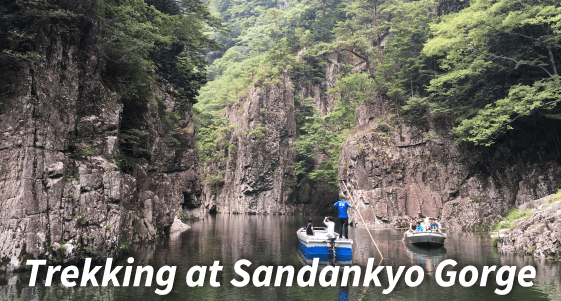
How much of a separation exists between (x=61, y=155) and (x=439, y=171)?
3081 centimetres

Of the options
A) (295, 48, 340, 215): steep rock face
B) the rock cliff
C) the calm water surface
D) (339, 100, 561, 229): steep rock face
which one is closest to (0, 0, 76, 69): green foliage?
the calm water surface

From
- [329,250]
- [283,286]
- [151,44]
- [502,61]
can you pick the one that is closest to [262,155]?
[502,61]

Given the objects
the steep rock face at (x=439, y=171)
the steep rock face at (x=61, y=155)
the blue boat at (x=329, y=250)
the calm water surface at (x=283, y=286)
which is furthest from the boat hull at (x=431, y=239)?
the steep rock face at (x=61, y=155)

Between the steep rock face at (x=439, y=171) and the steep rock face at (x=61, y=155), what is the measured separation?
2428 cm

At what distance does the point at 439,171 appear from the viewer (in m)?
34.2

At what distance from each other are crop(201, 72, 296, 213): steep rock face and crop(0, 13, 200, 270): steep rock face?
39.4 metres

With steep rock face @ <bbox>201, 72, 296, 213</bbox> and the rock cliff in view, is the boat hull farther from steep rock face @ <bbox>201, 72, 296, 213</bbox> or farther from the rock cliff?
steep rock face @ <bbox>201, 72, 296, 213</bbox>

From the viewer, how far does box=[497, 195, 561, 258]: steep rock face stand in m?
15.2

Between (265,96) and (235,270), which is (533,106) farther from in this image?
(265,96)

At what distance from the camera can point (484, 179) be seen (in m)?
31.9

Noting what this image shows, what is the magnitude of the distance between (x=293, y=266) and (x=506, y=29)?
2429 centimetres

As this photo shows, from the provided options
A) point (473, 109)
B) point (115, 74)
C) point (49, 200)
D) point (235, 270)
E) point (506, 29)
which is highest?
point (506, 29)

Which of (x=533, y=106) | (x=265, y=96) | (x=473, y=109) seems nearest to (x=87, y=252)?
(x=533, y=106)

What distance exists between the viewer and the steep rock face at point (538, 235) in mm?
15180
